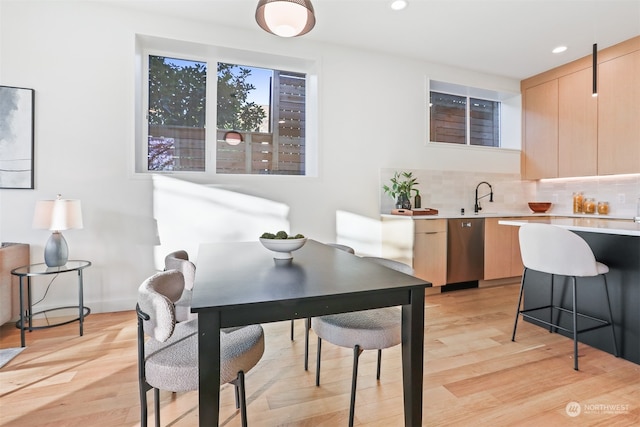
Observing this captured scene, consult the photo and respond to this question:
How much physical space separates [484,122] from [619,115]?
1517 mm

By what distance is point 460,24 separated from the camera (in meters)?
3.34

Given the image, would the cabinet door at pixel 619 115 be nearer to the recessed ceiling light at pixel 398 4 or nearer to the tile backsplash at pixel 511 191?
the tile backsplash at pixel 511 191

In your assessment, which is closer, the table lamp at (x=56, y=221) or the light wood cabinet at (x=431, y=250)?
the table lamp at (x=56, y=221)

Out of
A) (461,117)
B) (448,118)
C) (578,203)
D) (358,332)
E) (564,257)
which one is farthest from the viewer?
(461,117)

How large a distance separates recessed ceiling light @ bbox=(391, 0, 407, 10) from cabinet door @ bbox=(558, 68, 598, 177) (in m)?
2.78

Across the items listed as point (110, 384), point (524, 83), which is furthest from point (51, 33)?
point (524, 83)

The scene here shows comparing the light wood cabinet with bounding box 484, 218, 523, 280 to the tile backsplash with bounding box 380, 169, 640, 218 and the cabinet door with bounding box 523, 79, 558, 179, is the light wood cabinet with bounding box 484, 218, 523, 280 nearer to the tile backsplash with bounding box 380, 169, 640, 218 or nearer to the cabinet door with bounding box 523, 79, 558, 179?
the tile backsplash with bounding box 380, 169, 640, 218

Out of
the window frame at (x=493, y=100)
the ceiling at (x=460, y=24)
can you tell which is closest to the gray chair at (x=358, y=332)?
the ceiling at (x=460, y=24)

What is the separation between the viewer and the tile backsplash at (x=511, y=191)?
4027mm

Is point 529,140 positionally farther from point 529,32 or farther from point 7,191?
point 7,191

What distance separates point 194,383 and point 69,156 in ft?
8.97

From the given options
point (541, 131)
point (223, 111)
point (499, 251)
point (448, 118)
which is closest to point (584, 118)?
point (541, 131)

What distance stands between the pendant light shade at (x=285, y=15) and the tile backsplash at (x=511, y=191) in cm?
246

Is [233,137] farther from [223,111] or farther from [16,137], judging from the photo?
[16,137]
